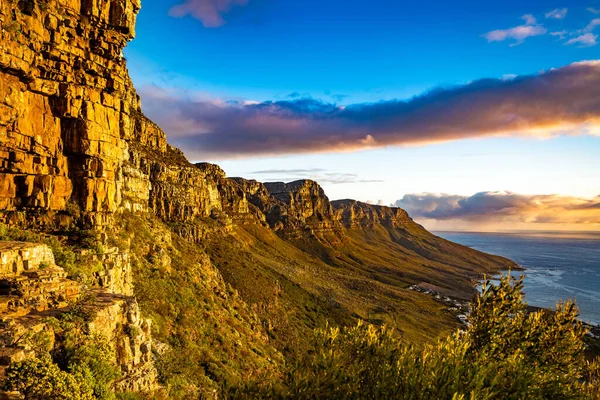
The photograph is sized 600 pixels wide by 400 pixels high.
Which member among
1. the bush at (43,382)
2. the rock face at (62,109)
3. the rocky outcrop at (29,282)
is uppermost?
the rock face at (62,109)

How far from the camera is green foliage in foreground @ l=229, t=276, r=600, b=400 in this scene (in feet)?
46.8

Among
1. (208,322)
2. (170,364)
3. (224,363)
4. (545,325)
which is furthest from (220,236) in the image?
(545,325)

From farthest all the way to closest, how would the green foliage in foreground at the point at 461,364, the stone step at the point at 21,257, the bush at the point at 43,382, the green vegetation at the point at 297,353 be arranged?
the stone step at the point at 21,257
the green foliage in foreground at the point at 461,364
the green vegetation at the point at 297,353
the bush at the point at 43,382

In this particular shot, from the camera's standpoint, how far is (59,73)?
22.9 m

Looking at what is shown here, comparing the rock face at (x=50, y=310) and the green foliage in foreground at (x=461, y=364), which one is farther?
the green foliage in foreground at (x=461, y=364)

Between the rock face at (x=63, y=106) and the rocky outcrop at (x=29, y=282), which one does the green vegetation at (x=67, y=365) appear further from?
the rock face at (x=63, y=106)

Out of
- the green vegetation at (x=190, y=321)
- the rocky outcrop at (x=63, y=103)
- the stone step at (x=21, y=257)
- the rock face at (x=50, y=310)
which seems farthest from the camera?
the green vegetation at (x=190, y=321)

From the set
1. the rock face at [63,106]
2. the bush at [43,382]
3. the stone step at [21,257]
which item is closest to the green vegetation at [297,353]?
the bush at [43,382]

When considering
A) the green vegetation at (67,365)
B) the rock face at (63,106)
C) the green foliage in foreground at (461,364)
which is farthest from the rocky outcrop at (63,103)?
the green foliage in foreground at (461,364)

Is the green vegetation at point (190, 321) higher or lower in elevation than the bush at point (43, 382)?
lower

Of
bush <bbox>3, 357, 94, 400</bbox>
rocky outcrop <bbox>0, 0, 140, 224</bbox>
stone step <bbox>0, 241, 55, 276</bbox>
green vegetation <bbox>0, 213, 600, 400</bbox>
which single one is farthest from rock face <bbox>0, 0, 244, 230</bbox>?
bush <bbox>3, 357, 94, 400</bbox>

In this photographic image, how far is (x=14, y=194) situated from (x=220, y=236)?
84.6 m

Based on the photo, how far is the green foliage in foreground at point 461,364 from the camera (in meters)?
14.3

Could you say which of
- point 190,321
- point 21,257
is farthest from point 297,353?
point 21,257
